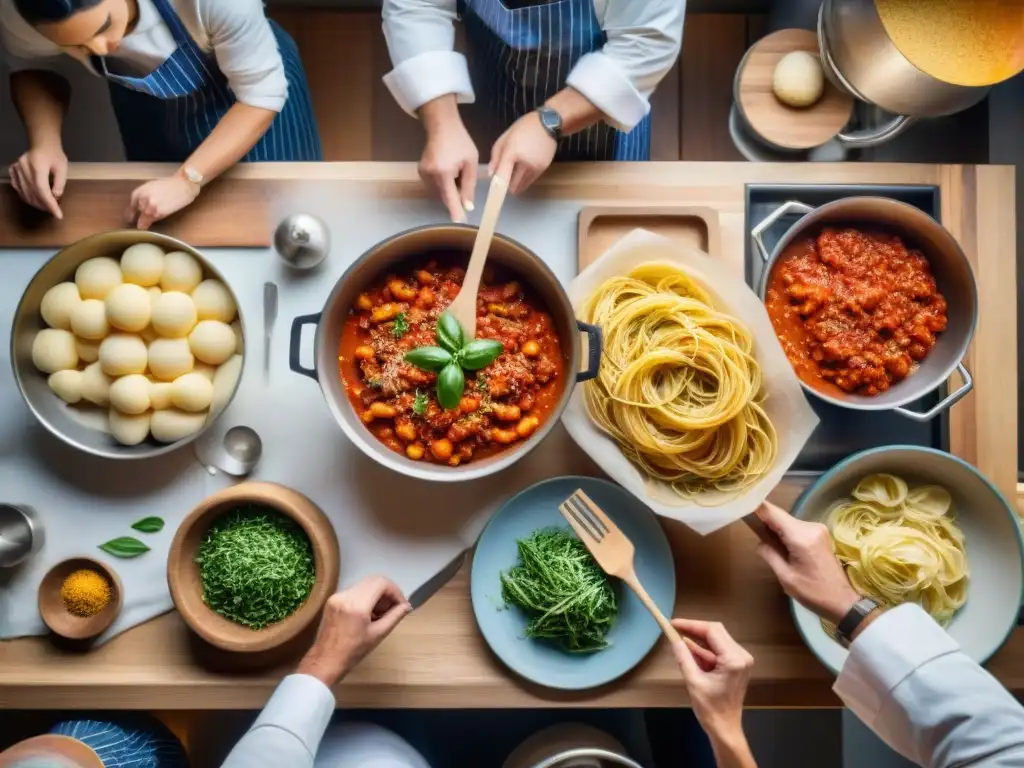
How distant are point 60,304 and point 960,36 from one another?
2220 millimetres

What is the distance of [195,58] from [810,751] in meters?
2.93

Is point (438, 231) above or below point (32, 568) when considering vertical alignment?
above

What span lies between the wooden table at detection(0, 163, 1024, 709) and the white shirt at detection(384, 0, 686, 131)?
167mm

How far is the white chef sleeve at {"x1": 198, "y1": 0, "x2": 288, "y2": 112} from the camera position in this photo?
1.87 metres

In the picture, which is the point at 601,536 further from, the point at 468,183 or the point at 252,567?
the point at 468,183

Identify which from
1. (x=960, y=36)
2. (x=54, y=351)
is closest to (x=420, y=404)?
(x=54, y=351)

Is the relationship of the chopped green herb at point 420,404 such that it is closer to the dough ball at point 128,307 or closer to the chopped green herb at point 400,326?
the chopped green herb at point 400,326

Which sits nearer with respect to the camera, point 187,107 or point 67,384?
point 67,384

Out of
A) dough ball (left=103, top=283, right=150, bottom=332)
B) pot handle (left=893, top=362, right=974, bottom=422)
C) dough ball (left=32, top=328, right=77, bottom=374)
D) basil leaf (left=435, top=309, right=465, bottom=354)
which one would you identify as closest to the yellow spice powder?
dough ball (left=32, top=328, right=77, bottom=374)

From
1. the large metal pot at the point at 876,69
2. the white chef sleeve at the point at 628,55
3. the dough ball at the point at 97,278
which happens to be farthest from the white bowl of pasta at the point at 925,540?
the dough ball at the point at 97,278

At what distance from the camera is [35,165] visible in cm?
188

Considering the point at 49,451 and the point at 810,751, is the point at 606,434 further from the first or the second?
the point at 810,751

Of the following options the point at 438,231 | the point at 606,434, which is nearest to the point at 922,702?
the point at 606,434

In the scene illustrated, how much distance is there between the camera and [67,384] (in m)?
1.75
